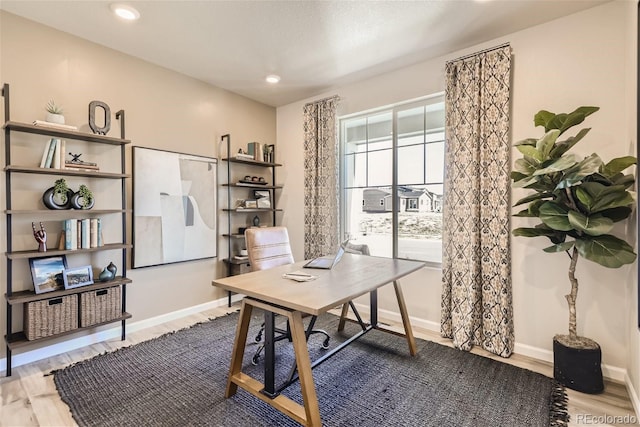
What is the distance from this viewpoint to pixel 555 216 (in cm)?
201

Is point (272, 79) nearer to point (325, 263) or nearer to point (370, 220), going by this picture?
point (370, 220)

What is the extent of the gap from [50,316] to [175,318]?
1.17 meters

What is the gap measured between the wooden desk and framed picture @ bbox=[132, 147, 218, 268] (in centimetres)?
165

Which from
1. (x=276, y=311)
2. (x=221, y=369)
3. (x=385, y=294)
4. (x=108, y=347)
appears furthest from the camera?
(x=385, y=294)

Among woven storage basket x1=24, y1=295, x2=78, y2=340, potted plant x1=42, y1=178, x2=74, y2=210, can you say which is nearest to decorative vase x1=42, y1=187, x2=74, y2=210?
potted plant x1=42, y1=178, x2=74, y2=210

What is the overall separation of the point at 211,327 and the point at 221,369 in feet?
2.94

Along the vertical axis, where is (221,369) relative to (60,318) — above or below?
below

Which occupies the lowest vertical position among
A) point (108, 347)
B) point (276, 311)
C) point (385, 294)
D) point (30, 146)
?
point (108, 347)

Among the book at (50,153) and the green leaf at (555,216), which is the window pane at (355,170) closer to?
the green leaf at (555,216)

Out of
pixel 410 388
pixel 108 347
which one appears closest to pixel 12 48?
pixel 108 347

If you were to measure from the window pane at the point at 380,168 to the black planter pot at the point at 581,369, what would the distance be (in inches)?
83.8

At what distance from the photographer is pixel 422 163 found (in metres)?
3.28

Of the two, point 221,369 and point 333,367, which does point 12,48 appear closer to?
point 221,369

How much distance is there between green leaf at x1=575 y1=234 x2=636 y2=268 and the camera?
1845 millimetres
